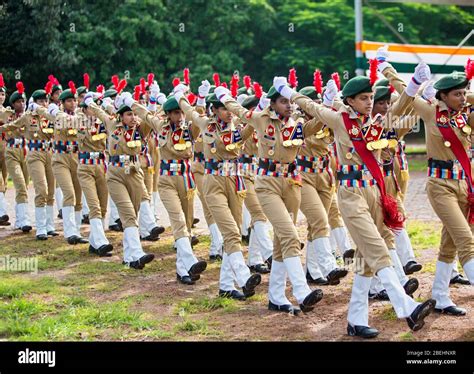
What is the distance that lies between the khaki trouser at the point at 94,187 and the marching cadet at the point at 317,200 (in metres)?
3.28

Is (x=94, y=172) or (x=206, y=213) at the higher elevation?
(x=94, y=172)

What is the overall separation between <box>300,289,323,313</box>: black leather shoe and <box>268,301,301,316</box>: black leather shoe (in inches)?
9.0

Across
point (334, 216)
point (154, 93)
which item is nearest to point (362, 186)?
point (334, 216)

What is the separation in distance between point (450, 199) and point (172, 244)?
17.6ft

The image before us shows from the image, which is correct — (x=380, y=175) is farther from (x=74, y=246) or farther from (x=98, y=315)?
(x=74, y=246)

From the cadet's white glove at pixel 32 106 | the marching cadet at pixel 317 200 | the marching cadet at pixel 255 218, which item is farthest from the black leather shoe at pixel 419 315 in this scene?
the cadet's white glove at pixel 32 106

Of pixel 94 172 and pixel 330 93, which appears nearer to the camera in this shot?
pixel 330 93

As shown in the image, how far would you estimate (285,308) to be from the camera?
26.4 ft

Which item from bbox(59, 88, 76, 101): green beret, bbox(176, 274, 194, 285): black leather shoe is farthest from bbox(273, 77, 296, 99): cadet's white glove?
bbox(59, 88, 76, 101): green beret

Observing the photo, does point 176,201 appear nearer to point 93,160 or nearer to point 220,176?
point 220,176

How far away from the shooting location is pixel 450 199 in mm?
7465

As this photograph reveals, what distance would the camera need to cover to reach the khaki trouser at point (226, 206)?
8.57 meters

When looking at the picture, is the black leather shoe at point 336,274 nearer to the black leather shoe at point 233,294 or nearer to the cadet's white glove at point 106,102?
the black leather shoe at point 233,294

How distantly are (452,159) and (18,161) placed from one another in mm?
8305
